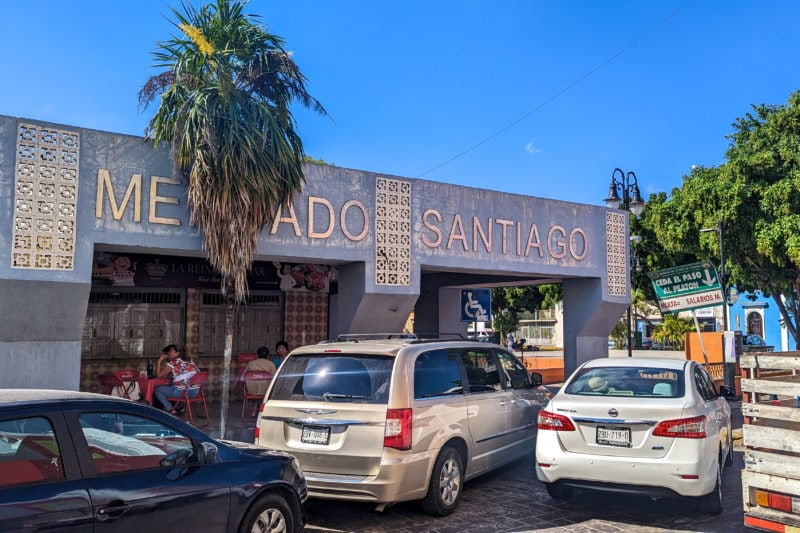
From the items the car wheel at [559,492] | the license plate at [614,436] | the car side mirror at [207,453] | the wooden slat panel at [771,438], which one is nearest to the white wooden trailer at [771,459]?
the wooden slat panel at [771,438]

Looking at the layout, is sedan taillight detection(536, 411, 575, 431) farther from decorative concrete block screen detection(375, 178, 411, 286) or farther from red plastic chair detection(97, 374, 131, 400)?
red plastic chair detection(97, 374, 131, 400)

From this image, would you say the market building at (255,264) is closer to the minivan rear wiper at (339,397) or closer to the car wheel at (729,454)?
the minivan rear wiper at (339,397)

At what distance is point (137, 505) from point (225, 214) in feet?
18.7

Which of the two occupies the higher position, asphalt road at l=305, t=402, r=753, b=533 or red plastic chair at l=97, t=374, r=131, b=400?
red plastic chair at l=97, t=374, r=131, b=400

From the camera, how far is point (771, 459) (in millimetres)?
4930

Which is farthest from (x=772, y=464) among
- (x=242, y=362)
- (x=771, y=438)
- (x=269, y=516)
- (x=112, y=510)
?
(x=242, y=362)

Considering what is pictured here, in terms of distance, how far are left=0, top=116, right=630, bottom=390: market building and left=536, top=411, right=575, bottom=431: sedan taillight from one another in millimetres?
5258

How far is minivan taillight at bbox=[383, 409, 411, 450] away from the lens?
239 inches

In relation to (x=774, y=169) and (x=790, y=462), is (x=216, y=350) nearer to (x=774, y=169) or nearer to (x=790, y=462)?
(x=790, y=462)

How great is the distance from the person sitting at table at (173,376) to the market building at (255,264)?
1607 millimetres

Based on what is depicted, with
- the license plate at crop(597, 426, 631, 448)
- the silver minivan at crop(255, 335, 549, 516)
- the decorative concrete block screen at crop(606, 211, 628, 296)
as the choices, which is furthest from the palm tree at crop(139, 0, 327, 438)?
the decorative concrete block screen at crop(606, 211, 628, 296)

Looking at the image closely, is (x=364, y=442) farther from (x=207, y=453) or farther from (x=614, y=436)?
(x=614, y=436)

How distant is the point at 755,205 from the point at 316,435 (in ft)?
53.8

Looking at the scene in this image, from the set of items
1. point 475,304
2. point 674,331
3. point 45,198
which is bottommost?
point 674,331
